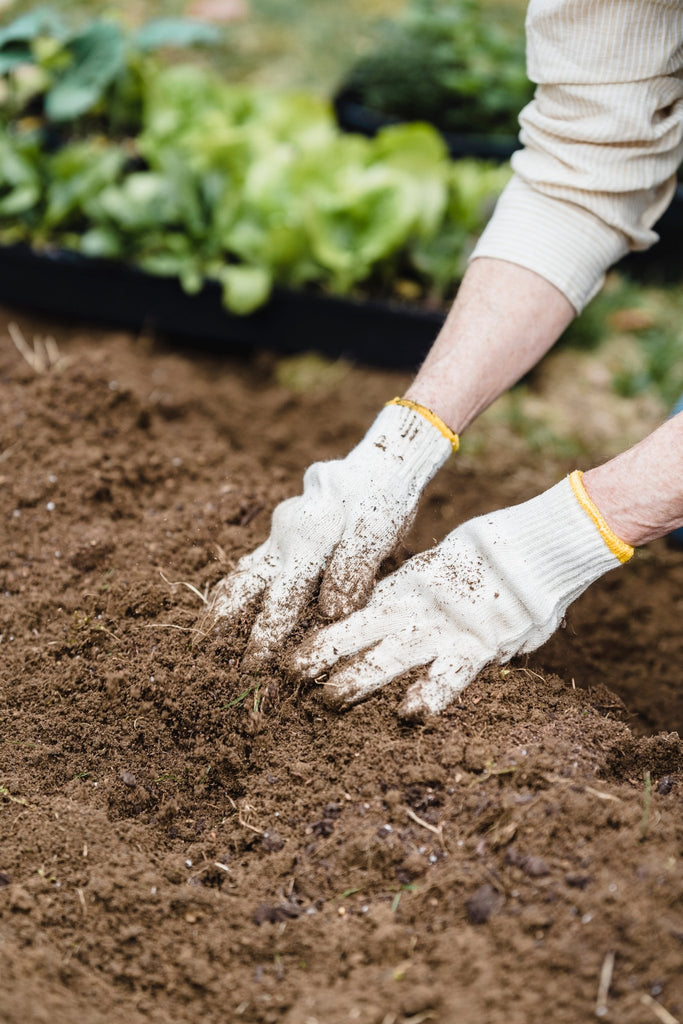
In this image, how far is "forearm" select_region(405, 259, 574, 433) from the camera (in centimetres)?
194

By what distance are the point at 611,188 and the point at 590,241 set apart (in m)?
0.12

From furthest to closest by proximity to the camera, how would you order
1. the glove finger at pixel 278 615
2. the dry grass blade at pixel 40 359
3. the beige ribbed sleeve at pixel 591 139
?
the dry grass blade at pixel 40 359 → the beige ribbed sleeve at pixel 591 139 → the glove finger at pixel 278 615

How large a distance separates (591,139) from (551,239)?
23 centimetres

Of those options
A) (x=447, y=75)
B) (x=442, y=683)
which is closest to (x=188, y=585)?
(x=442, y=683)

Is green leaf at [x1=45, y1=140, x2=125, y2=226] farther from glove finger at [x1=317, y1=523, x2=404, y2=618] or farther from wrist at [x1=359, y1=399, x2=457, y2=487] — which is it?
glove finger at [x1=317, y1=523, x2=404, y2=618]

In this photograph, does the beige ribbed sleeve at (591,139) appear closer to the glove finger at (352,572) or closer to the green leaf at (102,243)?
the glove finger at (352,572)

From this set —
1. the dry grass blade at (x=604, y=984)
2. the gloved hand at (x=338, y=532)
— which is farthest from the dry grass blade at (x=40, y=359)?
the dry grass blade at (x=604, y=984)

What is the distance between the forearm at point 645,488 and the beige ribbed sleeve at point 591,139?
1.81ft

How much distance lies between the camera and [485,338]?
1966 millimetres

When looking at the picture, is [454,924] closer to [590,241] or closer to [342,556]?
[342,556]

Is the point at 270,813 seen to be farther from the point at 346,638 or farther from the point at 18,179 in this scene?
the point at 18,179

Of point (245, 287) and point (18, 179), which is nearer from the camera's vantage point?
point (245, 287)

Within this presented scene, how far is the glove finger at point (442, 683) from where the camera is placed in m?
1.63

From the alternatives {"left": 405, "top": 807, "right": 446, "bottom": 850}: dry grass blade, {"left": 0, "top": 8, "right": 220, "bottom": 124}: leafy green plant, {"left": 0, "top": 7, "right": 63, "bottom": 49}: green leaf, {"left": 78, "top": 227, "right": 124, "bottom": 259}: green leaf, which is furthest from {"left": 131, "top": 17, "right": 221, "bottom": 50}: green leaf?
{"left": 405, "top": 807, "right": 446, "bottom": 850}: dry grass blade
